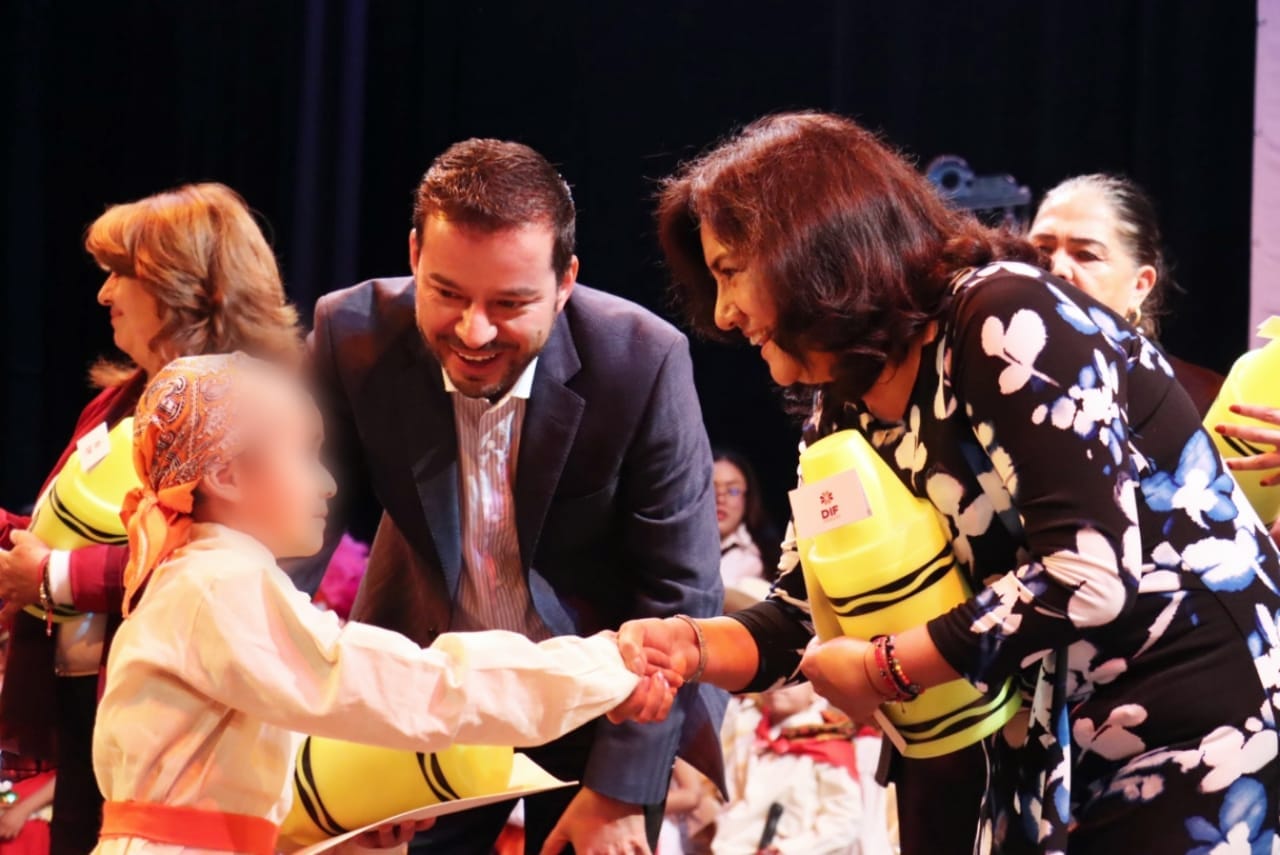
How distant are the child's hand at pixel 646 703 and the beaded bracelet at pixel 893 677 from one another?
42 centimetres

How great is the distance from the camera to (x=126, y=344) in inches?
134

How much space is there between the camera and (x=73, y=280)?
18.0 ft

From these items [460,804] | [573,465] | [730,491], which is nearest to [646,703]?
[460,804]

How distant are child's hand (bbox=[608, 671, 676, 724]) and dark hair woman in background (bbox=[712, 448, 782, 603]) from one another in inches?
123

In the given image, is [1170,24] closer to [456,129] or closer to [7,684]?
[456,129]

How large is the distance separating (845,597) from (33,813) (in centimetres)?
310

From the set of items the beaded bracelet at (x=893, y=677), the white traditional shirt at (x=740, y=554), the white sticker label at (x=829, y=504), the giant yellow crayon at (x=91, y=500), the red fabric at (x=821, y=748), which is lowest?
the red fabric at (x=821, y=748)

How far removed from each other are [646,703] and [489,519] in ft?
2.29

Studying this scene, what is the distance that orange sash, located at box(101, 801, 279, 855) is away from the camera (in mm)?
1861

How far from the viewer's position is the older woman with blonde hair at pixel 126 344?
319cm

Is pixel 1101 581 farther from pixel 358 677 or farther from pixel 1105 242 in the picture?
pixel 1105 242

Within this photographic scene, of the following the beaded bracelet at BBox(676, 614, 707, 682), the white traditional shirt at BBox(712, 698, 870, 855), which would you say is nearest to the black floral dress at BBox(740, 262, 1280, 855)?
the beaded bracelet at BBox(676, 614, 707, 682)

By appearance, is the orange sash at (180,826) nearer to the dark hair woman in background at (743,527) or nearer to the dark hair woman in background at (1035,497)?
the dark hair woman in background at (1035,497)

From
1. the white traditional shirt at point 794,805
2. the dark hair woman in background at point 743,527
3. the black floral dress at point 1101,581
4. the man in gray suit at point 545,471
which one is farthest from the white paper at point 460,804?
the dark hair woman in background at point 743,527
